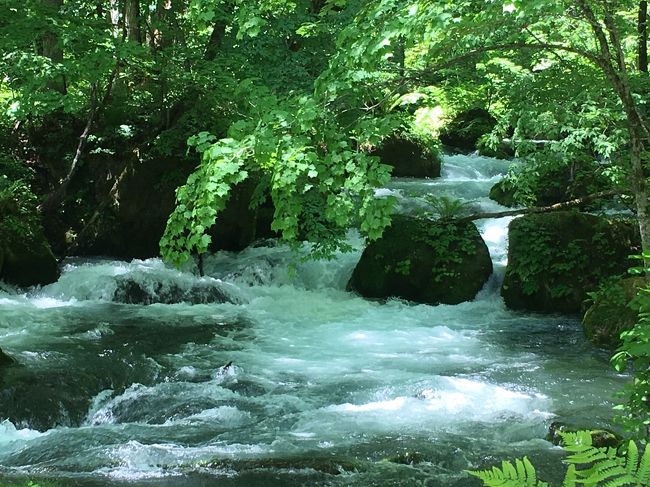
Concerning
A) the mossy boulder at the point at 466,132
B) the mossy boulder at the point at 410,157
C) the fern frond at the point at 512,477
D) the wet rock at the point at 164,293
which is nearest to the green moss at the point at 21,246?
the wet rock at the point at 164,293

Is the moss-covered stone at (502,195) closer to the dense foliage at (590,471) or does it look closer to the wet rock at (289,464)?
the wet rock at (289,464)

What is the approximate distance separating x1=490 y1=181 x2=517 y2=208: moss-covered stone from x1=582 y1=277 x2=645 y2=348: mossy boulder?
553 cm

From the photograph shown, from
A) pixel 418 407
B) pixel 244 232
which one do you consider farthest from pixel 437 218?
pixel 418 407

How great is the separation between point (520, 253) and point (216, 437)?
6.97m

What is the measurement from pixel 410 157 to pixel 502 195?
4.09m

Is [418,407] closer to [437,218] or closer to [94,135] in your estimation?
[437,218]

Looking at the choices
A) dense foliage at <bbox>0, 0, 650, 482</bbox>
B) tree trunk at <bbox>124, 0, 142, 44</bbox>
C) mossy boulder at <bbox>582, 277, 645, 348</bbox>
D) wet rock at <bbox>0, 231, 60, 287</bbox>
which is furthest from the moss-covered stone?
wet rock at <bbox>0, 231, 60, 287</bbox>

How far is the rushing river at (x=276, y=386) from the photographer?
531 cm

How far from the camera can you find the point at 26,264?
1164 cm

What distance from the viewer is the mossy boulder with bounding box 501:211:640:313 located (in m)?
10.8

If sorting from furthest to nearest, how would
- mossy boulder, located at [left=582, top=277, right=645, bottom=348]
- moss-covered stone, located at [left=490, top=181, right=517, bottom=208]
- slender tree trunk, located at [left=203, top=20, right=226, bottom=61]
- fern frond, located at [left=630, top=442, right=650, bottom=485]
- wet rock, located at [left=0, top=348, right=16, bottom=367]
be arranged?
moss-covered stone, located at [left=490, top=181, right=517, bottom=208]
slender tree trunk, located at [left=203, top=20, right=226, bottom=61]
mossy boulder, located at [left=582, top=277, right=645, bottom=348]
wet rock, located at [left=0, top=348, right=16, bottom=367]
fern frond, located at [left=630, top=442, right=650, bottom=485]

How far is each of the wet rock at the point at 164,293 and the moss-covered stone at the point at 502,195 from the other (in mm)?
6817

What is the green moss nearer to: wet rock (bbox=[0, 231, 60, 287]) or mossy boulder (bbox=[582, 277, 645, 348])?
wet rock (bbox=[0, 231, 60, 287])

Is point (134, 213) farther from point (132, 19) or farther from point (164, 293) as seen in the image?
point (132, 19)
